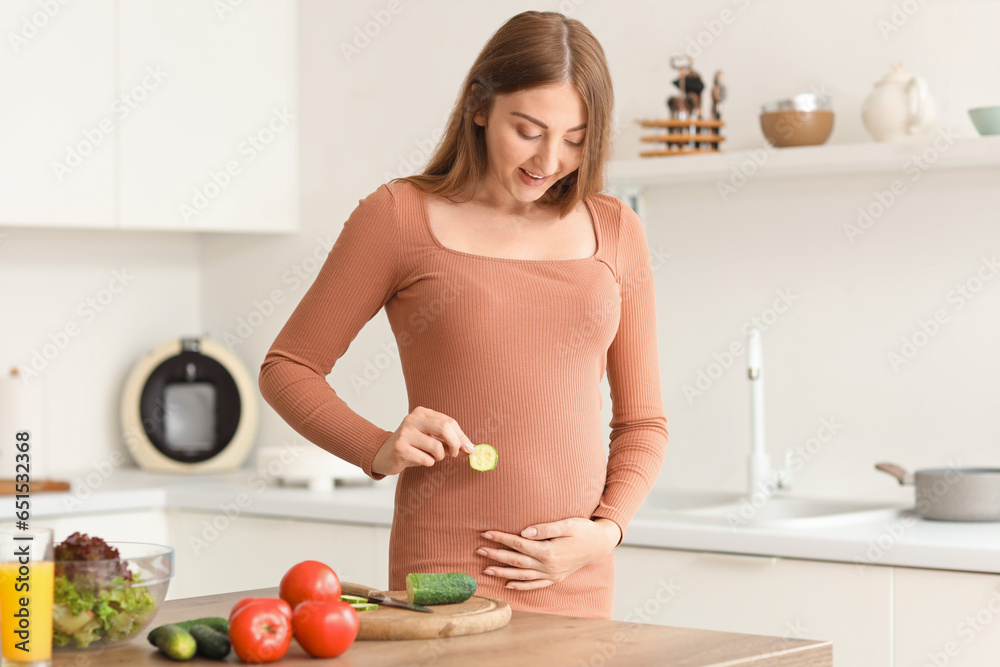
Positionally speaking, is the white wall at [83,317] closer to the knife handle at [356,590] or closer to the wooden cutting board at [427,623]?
the knife handle at [356,590]

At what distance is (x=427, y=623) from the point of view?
109 cm

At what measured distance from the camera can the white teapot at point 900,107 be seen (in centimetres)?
212

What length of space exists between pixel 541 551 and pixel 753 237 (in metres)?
1.31

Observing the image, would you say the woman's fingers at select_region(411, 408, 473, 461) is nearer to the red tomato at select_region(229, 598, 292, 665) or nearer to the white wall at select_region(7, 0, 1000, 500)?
the red tomato at select_region(229, 598, 292, 665)

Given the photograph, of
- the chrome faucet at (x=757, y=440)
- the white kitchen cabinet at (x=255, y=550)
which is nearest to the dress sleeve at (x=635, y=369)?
the chrome faucet at (x=757, y=440)

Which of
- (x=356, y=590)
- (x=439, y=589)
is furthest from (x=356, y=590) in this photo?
(x=439, y=589)

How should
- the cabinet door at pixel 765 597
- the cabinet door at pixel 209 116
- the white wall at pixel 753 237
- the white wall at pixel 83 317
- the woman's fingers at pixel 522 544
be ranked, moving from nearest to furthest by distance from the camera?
the woman's fingers at pixel 522 544 < the cabinet door at pixel 765 597 < the white wall at pixel 753 237 < the cabinet door at pixel 209 116 < the white wall at pixel 83 317

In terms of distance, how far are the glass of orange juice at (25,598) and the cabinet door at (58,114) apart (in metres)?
1.77

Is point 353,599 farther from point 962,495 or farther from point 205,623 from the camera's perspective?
point 962,495

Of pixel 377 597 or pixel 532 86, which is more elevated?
pixel 532 86

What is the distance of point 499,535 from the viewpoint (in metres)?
1.30

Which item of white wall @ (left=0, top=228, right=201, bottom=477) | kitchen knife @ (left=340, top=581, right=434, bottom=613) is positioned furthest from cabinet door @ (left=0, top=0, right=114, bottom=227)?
kitchen knife @ (left=340, top=581, right=434, bottom=613)

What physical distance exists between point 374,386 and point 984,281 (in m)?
1.41

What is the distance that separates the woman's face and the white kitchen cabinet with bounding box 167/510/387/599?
1183 mm
